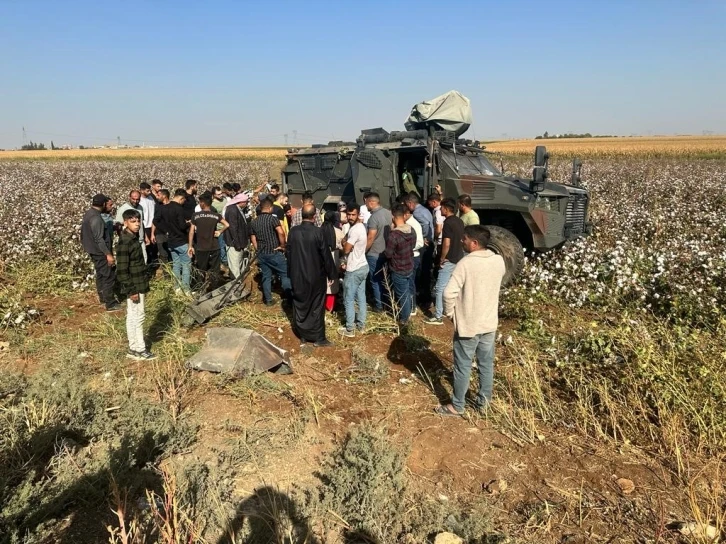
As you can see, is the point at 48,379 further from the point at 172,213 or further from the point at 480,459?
the point at 480,459

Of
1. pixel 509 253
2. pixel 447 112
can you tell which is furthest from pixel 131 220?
pixel 447 112

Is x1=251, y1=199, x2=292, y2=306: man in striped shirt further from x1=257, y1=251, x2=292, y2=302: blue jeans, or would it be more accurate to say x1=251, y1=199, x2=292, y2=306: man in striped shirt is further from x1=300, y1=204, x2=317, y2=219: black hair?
x1=300, y1=204, x2=317, y2=219: black hair

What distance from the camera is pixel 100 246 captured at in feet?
19.9

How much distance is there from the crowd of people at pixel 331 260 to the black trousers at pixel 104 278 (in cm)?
1

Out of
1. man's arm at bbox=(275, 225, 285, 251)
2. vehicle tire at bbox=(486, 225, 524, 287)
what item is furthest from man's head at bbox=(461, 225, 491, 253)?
vehicle tire at bbox=(486, 225, 524, 287)

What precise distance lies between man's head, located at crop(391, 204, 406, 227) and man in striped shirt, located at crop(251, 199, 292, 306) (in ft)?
5.08

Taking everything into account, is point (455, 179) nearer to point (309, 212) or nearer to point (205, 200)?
point (309, 212)

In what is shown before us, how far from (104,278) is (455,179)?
540cm

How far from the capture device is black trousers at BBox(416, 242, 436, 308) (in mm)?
6598

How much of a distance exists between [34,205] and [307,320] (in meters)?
11.6

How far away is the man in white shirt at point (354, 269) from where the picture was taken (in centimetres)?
532

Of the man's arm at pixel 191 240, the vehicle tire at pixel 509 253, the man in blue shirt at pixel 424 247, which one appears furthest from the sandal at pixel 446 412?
the man's arm at pixel 191 240

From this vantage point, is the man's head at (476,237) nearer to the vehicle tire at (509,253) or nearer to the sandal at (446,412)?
the sandal at (446,412)

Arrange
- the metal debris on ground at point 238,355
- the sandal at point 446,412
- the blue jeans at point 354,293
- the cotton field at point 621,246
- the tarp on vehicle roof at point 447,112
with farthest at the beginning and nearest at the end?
the tarp on vehicle roof at point 447,112 → the cotton field at point 621,246 → the blue jeans at point 354,293 → the metal debris on ground at point 238,355 → the sandal at point 446,412
